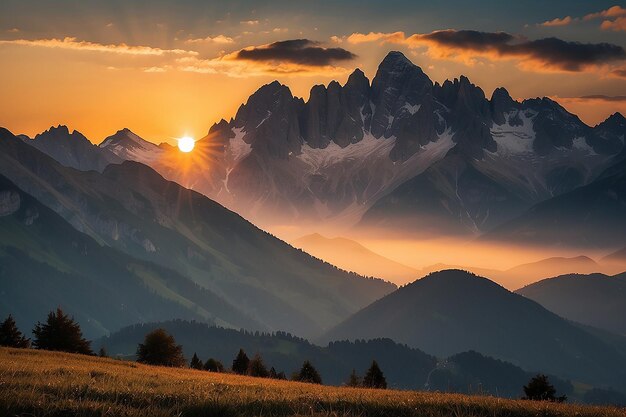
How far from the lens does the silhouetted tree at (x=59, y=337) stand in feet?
257

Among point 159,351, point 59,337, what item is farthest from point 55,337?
point 159,351

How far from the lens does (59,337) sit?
79125 mm

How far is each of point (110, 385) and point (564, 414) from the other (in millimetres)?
15295

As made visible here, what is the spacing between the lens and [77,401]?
84.9 feet

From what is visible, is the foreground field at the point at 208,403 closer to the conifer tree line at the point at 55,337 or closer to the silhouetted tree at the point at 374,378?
the silhouetted tree at the point at 374,378

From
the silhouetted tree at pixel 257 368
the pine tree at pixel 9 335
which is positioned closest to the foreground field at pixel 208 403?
the silhouetted tree at pixel 257 368

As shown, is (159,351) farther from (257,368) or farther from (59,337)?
(257,368)

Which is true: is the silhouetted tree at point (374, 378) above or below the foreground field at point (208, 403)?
above

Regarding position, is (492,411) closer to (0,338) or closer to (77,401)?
(77,401)

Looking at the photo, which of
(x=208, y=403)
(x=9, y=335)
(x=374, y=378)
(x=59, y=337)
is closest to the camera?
(x=208, y=403)

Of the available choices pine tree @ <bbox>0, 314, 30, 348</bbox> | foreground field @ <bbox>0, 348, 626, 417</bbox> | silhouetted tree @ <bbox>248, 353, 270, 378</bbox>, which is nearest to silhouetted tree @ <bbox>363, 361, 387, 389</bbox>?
silhouetted tree @ <bbox>248, 353, 270, 378</bbox>

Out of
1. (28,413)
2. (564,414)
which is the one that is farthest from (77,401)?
(564,414)

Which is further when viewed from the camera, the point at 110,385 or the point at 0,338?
the point at 0,338

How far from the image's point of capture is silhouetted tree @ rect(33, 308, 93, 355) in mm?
78188
